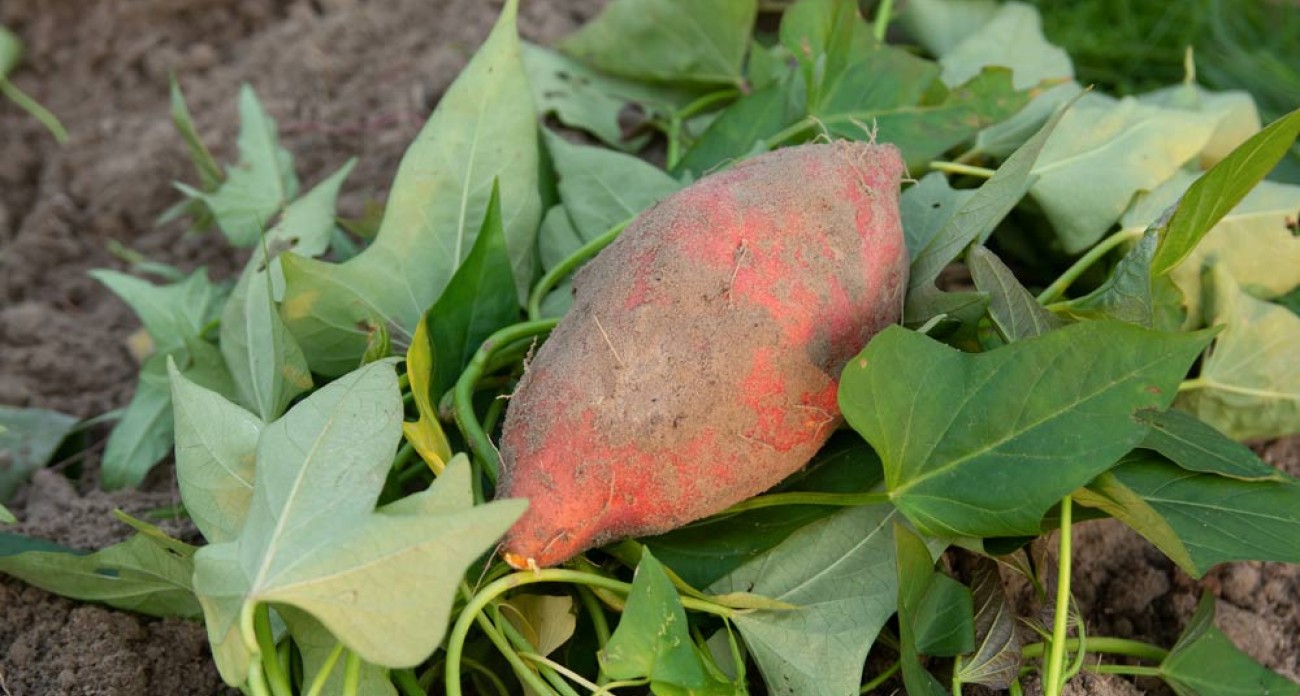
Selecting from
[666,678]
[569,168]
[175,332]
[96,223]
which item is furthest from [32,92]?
[666,678]

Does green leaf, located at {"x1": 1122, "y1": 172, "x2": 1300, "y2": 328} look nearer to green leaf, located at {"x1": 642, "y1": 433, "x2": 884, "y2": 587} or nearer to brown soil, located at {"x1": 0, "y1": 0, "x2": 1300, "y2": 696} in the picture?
brown soil, located at {"x1": 0, "y1": 0, "x2": 1300, "y2": 696}

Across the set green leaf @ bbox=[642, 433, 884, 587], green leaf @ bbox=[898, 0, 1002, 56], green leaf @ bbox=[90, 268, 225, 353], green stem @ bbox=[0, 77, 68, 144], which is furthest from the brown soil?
green leaf @ bbox=[898, 0, 1002, 56]

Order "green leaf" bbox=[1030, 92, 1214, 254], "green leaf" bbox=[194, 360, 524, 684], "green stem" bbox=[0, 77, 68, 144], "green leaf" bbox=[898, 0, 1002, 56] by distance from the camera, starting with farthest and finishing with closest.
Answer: "green stem" bbox=[0, 77, 68, 144], "green leaf" bbox=[898, 0, 1002, 56], "green leaf" bbox=[1030, 92, 1214, 254], "green leaf" bbox=[194, 360, 524, 684]

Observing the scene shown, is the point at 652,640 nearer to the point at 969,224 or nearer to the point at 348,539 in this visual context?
the point at 348,539

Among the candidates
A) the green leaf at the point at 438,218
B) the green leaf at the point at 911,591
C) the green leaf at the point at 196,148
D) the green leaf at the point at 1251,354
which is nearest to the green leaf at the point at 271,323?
the green leaf at the point at 438,218

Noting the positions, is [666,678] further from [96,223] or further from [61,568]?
[96,223]

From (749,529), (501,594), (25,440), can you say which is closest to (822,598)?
(749,529)
